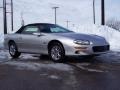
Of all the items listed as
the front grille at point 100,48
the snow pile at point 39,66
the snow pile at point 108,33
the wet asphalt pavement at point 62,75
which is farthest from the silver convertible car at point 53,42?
the snow pile at point 108,33

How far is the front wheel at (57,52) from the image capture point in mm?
11002

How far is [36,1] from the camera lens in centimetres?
13900

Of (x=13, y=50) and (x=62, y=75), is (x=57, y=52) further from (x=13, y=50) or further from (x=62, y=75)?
(x=62, y=75)

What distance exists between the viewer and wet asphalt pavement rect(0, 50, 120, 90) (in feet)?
23.7

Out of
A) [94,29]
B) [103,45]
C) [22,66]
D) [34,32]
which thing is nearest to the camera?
[22,66]

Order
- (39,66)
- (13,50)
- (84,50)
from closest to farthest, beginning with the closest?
(39,66)
(84,50)
(13,50)

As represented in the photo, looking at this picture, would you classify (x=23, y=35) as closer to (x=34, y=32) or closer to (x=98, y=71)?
(x=34, y=32)

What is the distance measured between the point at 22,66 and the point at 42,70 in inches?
41.8

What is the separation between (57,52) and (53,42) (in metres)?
0.36

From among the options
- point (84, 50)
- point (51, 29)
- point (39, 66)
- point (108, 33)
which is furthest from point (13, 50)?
point (108, 33)

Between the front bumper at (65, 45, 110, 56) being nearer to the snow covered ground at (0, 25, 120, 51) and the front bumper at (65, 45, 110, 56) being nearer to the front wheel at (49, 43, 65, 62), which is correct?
the front wheel at (49, 43, 65, 62)

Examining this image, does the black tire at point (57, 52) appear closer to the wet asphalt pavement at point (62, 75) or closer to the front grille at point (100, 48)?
the wet asphalt pavement at point (62, 75)

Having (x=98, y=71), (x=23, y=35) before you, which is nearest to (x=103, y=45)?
(x=98, y=71)

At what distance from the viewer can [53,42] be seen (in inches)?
445
